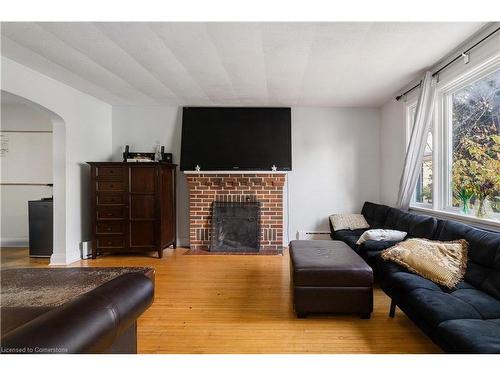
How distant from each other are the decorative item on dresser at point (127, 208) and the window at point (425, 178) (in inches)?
145

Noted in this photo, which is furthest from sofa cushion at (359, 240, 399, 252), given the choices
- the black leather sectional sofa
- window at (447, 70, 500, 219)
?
window at (447, 70, 500, 219)

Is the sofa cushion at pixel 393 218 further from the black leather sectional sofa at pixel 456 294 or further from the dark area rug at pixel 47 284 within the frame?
the dark area rug at pixel 47 284

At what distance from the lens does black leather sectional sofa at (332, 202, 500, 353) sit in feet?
4.31

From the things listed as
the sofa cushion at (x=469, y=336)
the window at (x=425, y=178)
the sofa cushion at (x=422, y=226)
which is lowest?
the sofa cushion at (x=469, y=336)

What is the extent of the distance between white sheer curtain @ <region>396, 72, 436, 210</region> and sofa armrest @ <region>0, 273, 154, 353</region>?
335 centimetres

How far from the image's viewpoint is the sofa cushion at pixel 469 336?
3.98ft

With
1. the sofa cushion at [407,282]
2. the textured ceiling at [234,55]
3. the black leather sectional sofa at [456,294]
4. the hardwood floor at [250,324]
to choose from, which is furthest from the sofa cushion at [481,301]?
the textured ceiling at [234,55]

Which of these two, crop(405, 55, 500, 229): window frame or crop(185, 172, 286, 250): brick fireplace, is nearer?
crop(405, 55, 500, 229): window frame

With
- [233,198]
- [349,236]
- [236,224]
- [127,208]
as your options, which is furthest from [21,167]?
[349,236]

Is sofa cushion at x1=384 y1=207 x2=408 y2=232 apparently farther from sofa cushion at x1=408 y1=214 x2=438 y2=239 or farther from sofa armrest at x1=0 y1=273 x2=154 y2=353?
sofa armrest at x1=0 y1=273 x2=154 y2=353

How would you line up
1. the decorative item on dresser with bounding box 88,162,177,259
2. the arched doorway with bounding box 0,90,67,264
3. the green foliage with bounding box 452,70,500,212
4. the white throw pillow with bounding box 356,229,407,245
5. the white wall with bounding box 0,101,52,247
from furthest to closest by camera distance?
1. the white wall with bounding box 0,101,52,247
2. the decorative item on dresser with bounding box 88,162,177,259
3. the arched doorway with bounding box 0,90,67,264
4. the white throw pillow with bounding box 356,229,407,245
5. the green foliage with bounding box 452,70,500,212

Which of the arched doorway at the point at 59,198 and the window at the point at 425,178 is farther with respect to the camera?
the arched doorway at the point at 59,198
